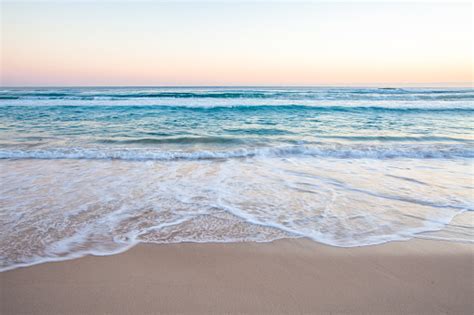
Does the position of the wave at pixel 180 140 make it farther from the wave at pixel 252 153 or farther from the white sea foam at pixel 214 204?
the white sea foam at pixel 214 204

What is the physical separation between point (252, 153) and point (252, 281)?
16.6 ft

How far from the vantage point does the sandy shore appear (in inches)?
80.4

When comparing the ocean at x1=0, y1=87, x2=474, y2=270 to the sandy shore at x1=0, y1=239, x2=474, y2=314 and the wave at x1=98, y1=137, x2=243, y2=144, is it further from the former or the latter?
the sandy shore at x1=0, y1=239, x2=474, y2=314

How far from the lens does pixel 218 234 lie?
3096mm

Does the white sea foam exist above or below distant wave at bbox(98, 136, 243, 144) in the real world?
below

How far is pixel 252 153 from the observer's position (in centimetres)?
724

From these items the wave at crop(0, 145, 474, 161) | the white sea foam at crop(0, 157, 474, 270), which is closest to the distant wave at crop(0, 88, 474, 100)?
the wave at crop(0, 145, 474, 161)

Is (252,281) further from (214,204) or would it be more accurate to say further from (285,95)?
(285,95)

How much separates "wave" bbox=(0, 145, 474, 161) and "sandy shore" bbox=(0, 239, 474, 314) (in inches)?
166

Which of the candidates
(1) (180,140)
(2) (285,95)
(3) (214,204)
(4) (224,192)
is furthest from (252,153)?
(2) (285,95)

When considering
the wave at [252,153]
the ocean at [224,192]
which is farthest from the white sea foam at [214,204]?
the wave at [252,153]

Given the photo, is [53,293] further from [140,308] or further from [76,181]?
[76,181]

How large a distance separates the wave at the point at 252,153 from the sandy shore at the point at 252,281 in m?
4.22

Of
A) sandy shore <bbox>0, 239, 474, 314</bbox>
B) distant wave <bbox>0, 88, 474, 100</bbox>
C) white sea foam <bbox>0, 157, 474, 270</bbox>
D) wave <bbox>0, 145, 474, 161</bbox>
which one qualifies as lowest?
sandy shore <bbox>0, 239, 474, 314</bbox>
